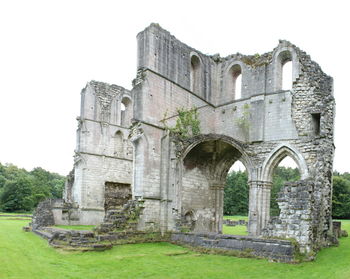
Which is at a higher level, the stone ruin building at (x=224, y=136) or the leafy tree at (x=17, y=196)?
the stone ruin building at (x=224, y=136)

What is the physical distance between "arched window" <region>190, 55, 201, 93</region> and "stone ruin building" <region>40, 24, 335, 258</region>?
0.16 ft

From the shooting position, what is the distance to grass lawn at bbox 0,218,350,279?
791cm

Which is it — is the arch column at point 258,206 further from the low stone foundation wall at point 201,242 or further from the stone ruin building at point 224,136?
the low stone foundation wall at point 201,242

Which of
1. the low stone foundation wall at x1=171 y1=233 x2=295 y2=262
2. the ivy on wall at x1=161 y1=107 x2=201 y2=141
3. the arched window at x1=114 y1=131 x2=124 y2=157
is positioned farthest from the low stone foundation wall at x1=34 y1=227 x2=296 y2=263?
the arched window at x1=114 y1=131 x2=124 y2=157

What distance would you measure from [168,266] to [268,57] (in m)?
11.1

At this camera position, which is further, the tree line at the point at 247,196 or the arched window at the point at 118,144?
the tree line at the point at 247,196

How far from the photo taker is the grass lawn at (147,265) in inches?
311

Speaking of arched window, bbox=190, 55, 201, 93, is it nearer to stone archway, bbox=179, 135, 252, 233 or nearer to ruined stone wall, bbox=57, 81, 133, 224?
stone archway, bbox=179, 135, 252, 233

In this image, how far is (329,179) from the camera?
14.1 metres

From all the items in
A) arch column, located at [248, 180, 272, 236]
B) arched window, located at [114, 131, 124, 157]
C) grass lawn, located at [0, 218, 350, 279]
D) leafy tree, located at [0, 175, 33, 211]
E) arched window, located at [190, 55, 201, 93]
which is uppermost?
arched window, located at [190, 55, 201, 93]

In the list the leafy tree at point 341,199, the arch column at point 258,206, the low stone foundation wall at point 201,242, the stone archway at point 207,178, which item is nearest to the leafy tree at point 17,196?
the stone archway at point 207,178

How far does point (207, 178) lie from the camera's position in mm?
17656

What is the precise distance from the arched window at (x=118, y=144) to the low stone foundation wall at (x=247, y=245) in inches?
479

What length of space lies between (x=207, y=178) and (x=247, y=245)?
701 cm
